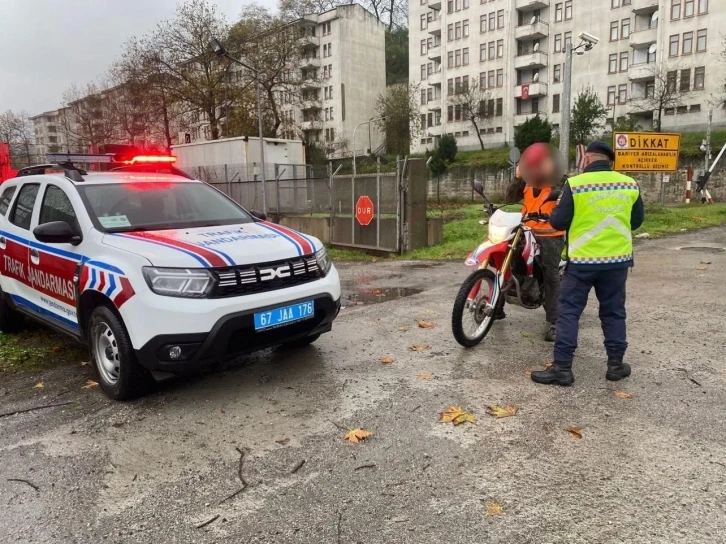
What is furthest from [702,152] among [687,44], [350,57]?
[350,57]

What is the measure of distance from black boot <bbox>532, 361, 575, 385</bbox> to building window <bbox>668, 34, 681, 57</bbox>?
1974 inches

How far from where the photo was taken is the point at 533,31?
51844mm

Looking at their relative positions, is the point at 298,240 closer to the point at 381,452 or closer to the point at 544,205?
the point at 381,452

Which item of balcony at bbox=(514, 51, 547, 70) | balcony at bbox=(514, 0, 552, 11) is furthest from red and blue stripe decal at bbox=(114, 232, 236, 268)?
balcony at bbox=(514, 0, 552, 11)

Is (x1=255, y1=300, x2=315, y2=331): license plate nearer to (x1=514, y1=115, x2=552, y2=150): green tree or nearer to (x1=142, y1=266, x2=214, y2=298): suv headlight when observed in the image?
(x1=142, y1=266, x2=214, y2=298): suv headlight

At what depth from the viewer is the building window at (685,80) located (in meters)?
44.2

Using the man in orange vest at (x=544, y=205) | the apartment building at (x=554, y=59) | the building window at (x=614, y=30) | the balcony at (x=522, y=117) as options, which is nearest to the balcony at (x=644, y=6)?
the apartment building at (x=554, y=59)

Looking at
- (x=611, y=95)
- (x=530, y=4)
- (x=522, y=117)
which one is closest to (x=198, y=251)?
(x=611, y=95)

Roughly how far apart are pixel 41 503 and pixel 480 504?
2.18 meters

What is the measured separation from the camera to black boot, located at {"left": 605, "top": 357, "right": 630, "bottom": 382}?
4.24m

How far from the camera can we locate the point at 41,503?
2.87 meters

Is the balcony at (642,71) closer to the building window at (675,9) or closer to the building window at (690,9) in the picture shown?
the building window at (675,9)

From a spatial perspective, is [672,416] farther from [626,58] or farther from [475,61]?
[475,61]

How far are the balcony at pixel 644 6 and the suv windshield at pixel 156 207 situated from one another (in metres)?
51.6
